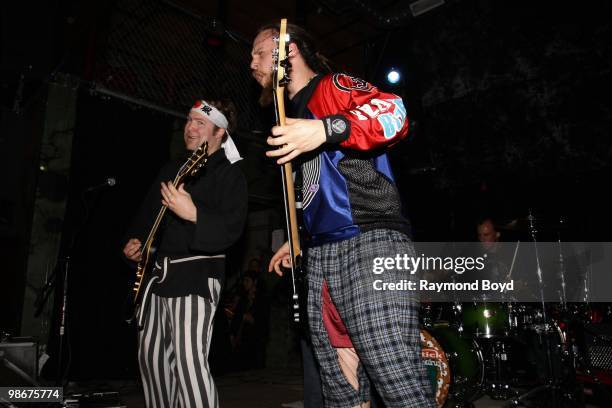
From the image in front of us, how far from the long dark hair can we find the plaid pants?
3.01 ft

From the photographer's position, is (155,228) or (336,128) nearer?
(336,128)

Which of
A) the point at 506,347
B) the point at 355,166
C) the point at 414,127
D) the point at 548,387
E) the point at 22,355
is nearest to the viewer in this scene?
the point at 355,166

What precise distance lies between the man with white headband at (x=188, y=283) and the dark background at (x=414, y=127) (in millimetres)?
3415

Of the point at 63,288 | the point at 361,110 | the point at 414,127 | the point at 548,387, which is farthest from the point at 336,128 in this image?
the point at 414,127

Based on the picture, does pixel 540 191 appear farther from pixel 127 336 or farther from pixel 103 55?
pixel 103 55

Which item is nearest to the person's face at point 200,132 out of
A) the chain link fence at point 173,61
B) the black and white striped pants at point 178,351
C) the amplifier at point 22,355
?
the black and white striped pants at point 178,351

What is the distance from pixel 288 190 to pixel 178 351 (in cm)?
126

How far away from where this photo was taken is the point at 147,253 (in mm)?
2580

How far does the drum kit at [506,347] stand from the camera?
4531 millimetres

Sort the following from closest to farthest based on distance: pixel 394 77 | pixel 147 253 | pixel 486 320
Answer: pixel 147 253 → pixel 486 320 → pixel 394 77

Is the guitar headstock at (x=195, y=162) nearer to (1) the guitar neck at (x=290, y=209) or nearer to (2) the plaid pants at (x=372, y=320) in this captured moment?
(1) the guitar neck at (x=290, y=209)

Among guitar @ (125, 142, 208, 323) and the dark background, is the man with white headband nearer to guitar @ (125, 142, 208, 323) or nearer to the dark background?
guitar @ (125, 142, 208, 323)

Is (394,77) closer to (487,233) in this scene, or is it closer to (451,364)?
(487,233)

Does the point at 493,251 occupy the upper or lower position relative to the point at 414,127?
lower
